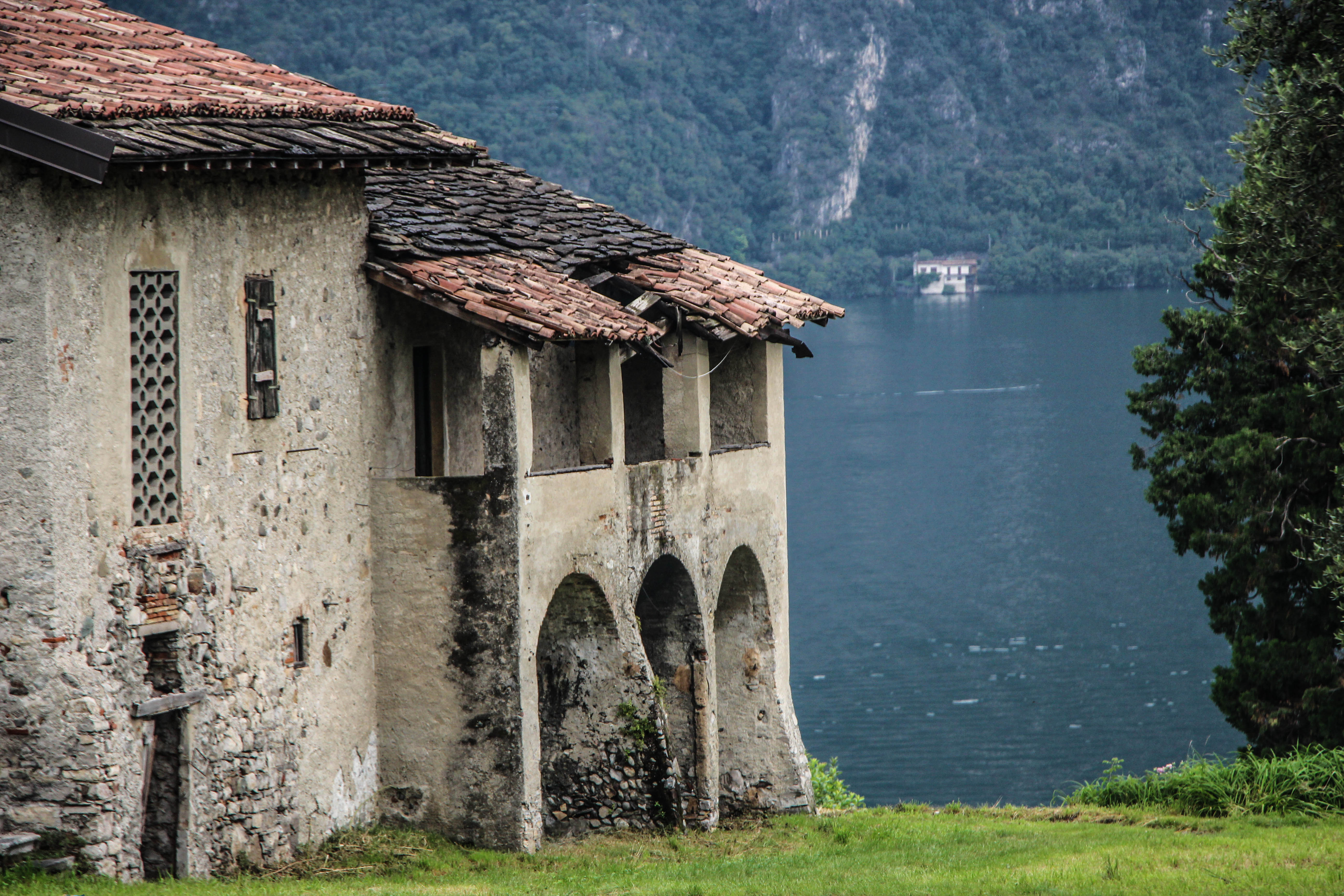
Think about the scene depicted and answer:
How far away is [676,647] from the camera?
2073 centimetres

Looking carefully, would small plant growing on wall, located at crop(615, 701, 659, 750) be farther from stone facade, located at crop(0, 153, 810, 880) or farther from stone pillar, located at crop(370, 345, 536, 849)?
stone pillar, located at crop(370, 345, 536, 849)

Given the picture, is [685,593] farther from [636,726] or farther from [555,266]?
[555,266]

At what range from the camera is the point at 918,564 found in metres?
65.9

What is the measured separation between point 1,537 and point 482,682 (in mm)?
5383

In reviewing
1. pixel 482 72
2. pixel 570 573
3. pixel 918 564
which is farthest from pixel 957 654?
pixel 482 72

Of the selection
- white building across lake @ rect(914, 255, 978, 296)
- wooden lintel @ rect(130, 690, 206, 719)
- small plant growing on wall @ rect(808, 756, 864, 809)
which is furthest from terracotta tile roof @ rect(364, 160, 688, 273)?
white building across lake @ rect(914, 255, 978, 296)

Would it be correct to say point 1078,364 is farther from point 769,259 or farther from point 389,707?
point 389,707

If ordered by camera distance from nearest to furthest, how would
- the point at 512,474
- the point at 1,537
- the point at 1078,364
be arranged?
1. the point at 1,537
2. the point at 512,474
3. the point at 1078,364

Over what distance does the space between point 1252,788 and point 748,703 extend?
21.6 ft

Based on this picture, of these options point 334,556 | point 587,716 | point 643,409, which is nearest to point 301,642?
point 334,556

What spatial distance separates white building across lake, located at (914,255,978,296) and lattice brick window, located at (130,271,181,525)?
174 m

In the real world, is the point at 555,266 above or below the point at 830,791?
above

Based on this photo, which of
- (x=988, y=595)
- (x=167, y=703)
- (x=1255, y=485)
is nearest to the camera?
(x=167, y=703)

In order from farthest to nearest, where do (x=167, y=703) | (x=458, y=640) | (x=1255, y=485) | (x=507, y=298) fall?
(x=1255, y=485) < (x=458, y=640) < (x=507, y=298) < (x=167, y=703)
